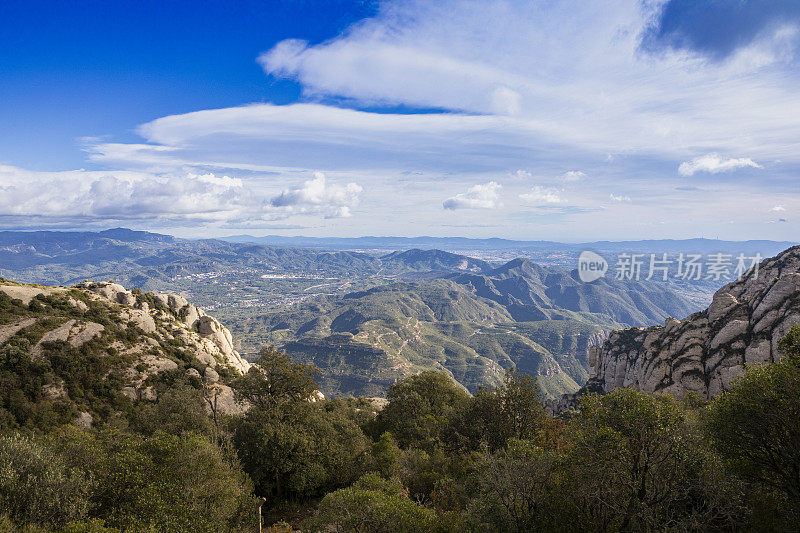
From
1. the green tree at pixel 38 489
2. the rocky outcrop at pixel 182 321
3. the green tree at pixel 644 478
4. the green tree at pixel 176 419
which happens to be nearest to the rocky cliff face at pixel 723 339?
the green tree at pixel 644 478

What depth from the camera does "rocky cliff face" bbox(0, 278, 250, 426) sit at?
66.7 meters

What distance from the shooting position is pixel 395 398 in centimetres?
7162

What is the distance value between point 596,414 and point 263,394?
47705 mm

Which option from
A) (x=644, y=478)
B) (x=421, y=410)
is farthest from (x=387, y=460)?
(x=644, y=478)

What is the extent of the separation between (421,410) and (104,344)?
72.2 meters

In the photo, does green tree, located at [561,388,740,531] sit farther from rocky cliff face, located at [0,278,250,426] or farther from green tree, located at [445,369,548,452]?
rocky cliff face, located at [0,278,250,426]

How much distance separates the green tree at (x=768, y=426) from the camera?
2175 centimetres

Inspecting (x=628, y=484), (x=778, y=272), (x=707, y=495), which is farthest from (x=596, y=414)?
(x=778, y=272)

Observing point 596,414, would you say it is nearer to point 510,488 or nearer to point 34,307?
point 510,488

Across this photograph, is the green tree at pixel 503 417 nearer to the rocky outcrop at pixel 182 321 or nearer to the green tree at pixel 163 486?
the green tree at pixel 163 486

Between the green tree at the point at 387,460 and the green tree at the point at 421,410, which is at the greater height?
the green tree at the point at 387,460

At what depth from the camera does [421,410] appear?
214ft

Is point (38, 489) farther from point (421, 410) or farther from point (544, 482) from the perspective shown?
point (421, 410)

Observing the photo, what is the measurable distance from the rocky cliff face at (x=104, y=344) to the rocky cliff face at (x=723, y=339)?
10053 cm
